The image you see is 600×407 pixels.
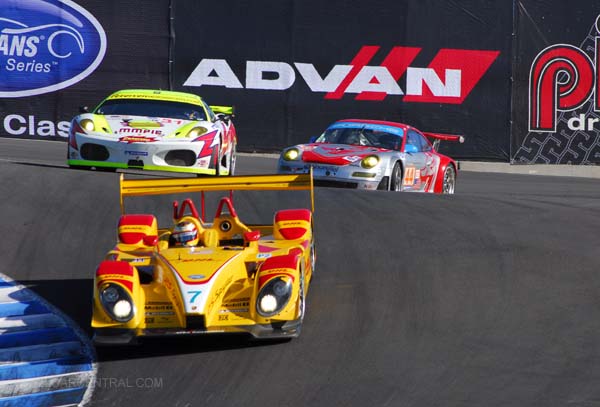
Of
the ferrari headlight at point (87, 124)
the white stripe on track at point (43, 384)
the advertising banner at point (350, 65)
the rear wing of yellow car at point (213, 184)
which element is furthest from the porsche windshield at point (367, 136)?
the white stripe on track at point (43, 384)

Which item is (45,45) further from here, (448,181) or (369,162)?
(369,162)

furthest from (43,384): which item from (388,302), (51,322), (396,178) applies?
(396,178)

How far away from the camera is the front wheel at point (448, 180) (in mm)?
14860

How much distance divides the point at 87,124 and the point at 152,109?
1.05 m

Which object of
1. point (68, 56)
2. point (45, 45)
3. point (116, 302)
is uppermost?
point (45, 45)

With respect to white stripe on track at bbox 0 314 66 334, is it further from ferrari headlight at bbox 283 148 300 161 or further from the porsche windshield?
the porsche windshield

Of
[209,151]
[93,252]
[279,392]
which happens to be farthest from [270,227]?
[209,151]

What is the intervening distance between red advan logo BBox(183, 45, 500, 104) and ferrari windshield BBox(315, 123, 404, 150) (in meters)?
5.35

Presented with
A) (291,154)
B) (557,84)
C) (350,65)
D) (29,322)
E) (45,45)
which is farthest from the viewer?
(557,84)

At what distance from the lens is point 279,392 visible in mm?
5996

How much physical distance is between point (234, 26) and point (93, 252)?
34.2ft

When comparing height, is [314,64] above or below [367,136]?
above

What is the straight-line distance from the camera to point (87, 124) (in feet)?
43.5


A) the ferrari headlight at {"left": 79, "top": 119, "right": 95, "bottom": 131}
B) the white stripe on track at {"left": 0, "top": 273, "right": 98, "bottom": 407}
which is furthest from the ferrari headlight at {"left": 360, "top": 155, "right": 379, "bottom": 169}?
the white stripe on track at {"left": 0, "top": 273, "right": 98, "bottom": 407}
